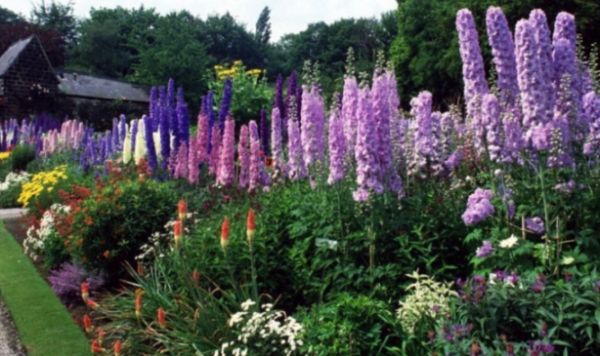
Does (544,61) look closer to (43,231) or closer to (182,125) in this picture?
(182,125)

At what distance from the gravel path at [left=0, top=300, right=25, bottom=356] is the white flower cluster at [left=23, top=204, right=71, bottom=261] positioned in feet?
5.54

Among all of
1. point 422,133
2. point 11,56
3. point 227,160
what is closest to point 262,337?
point 422,133

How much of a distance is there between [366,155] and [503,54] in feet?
3.57

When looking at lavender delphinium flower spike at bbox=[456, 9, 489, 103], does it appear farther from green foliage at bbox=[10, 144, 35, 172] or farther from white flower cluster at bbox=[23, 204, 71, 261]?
green foliage at bbox=[10, 144, 35, 172]

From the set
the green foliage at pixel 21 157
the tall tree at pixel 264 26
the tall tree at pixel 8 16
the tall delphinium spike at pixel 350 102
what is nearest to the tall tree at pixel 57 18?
the tall tree at pixel 8 16

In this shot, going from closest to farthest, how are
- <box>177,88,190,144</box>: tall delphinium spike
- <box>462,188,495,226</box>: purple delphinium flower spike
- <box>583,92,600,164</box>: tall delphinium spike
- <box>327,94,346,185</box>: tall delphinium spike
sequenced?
<box>462,188,495,226</box>: purple delphinium flower spike < <box>583,92,600,164</box>: tall delphinium spike < <box>327,94,346,185</box>: tall delphinium spike < <box>177,88,190,144</box>: tall delphinium spike

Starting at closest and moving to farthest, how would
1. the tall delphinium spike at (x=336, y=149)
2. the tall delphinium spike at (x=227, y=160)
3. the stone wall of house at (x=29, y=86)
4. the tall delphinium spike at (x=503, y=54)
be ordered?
the tall delphinium spike at (x=503, y=54) < the tall delphinium spike at (x=336, y=149) < the tall delphinium spike at (x=227, y=160) < the stone wall of house at (x=29, y=86)

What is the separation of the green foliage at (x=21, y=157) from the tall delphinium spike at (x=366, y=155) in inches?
596

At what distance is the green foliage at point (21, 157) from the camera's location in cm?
1733

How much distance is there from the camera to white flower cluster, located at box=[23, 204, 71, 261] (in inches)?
318

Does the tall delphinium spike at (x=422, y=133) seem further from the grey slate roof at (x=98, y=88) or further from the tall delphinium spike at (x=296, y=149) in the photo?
the grey slate roof at (x=98, y=88)

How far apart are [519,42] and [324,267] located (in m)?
1.96

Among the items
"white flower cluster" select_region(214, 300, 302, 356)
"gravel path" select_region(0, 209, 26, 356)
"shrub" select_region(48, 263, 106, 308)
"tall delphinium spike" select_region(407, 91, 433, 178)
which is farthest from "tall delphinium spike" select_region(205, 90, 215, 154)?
"white flower cluster" select_region(214, 300, 302, 356)

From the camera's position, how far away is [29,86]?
2891cm
